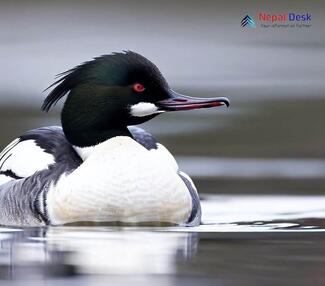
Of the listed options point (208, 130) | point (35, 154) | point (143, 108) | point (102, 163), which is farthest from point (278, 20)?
point (102, 163)

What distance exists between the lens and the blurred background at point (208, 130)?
7.32 metres

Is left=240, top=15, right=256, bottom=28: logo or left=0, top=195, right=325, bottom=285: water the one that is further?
left=240, top=15, right=256, bottom=28: logo

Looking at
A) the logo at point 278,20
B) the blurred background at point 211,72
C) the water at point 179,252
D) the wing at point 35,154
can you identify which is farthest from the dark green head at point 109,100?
the logo at point 278,20

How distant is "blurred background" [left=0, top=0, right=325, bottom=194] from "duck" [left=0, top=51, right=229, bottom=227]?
4.50 feet

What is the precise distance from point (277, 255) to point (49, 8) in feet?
42.8

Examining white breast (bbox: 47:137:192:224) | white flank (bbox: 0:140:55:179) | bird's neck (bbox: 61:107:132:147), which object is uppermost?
bird's neck (bbox: 61:107:132:147)

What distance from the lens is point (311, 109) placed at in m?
14.4

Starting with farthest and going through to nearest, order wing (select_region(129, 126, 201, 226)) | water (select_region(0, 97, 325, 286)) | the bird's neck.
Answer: the bird's neck < wing (select_region(129, 126, 201, 226)) < water (select_region(0, 97, 325, 286))

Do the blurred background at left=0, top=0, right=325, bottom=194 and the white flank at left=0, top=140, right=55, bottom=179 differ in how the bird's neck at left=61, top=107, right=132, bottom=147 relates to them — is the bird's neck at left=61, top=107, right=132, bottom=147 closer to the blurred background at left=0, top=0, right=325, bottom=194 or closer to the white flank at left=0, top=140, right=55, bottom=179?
the white flank at left=0, top=140, right=55, bottom=179

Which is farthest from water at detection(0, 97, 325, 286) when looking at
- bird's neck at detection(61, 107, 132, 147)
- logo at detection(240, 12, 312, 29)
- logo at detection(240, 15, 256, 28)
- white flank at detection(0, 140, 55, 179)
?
logo at detection(240, 15, 256, 28)

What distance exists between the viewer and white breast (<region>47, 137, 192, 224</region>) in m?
9.00

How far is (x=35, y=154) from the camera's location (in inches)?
370

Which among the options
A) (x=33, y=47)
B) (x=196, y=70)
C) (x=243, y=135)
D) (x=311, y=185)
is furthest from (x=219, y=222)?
(x=33, y=47)

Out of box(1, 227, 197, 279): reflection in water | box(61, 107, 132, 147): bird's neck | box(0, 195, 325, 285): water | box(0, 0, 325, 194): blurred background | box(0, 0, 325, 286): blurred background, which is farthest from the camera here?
box(0, 0, 325, 194): blurred background
